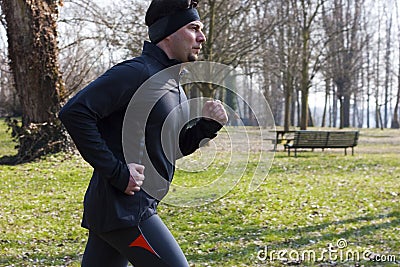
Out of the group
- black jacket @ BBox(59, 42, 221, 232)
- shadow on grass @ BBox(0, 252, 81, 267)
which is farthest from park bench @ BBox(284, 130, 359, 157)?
black jacket @ BBox(59, 42, 221, 232)

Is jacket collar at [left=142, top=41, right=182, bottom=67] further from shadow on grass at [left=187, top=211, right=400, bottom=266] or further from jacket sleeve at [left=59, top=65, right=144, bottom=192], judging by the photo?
shadow on grass at [left=187, top=211, right=400, bottom=266]

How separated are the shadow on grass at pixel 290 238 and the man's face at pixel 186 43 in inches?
161

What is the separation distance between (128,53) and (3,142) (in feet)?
22.0

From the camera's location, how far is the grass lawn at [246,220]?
677 cm

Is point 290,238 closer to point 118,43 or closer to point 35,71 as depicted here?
point 35,71

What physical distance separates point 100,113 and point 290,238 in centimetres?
559

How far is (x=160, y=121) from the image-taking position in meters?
2.81

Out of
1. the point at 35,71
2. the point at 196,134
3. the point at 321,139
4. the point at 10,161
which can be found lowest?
the point at 10,161

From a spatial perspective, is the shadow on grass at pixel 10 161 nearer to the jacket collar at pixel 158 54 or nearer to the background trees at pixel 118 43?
the background trees at pixel 118 43

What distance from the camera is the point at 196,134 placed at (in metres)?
3.18

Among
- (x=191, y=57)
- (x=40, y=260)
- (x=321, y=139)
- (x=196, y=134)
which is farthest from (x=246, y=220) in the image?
(x=321, y=139)

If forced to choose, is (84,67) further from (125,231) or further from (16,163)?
(125,231)

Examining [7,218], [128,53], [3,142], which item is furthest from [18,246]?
[3,142]

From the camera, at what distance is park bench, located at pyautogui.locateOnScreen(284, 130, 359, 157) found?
20.8 metres
